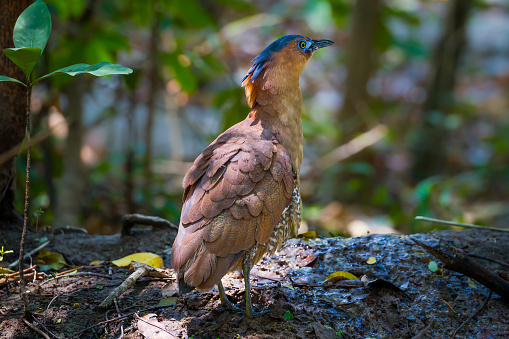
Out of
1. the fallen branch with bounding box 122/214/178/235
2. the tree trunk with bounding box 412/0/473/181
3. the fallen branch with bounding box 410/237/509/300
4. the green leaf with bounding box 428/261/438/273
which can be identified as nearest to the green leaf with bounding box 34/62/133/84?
the fallen branch with bounding box 122/214/178/235

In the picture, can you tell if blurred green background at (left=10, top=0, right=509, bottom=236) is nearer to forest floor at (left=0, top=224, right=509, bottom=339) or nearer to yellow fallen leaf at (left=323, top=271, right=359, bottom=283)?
forest floor at (left=0, top=224, right=509, bottom=339)

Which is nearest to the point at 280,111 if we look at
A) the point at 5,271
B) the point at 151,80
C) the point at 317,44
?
the point at 317,44

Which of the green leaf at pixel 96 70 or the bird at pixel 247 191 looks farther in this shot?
the bird at pixel 247 191

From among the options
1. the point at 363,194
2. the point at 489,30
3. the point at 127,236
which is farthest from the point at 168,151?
the point at 489,30

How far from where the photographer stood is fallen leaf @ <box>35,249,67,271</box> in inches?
129

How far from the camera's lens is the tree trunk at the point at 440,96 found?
27.8ft

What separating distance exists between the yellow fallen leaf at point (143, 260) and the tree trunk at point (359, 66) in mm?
4816

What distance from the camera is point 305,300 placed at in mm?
2895

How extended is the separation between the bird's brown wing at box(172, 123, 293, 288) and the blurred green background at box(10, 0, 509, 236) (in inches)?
53.9

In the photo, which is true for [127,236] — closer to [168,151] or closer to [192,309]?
[192,309]

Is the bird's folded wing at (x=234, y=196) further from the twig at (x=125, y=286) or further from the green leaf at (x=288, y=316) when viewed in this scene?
the twig at (x=125, y=286)

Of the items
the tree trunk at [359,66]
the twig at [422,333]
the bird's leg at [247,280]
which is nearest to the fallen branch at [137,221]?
the bird's leg at [247,280]

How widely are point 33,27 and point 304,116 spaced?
4083 mm

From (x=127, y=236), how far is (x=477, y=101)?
37.2 feet
